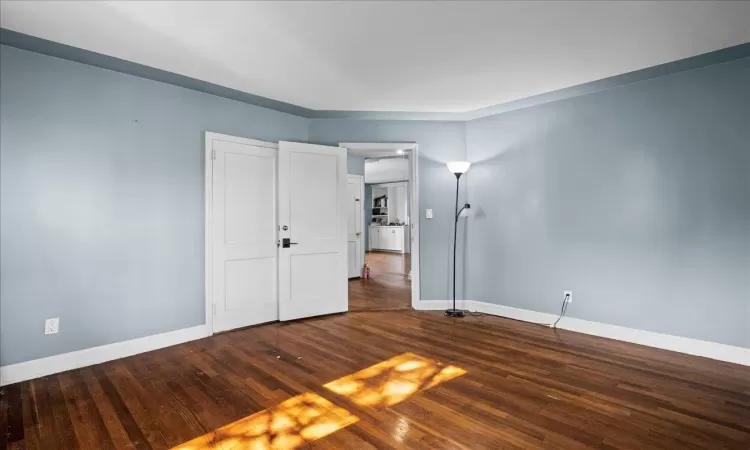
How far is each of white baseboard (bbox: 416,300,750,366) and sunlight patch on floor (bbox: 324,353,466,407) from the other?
179cm

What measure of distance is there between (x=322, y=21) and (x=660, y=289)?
3777 mm

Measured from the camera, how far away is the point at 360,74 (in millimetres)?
3488

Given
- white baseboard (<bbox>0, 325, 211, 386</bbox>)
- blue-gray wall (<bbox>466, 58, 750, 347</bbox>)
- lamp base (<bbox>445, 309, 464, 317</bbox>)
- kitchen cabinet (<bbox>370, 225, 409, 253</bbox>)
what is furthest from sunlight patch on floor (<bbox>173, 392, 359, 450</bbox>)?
kitchen cabinet (<bbox>370, 225, 409, 253</bbox>)

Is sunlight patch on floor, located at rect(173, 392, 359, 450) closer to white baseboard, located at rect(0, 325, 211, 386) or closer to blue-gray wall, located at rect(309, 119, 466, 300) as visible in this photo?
white baseboard, located at rect(0, 325, 211, 386)

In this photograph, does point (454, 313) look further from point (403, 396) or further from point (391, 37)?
point (391, 37)

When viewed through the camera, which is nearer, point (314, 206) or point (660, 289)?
point (660, 289)

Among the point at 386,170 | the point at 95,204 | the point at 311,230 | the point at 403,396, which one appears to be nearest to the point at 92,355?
the point at 95,204

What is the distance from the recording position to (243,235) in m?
4.16

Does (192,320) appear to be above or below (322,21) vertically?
below

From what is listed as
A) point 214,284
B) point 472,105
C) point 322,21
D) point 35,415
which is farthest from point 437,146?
point 35,415

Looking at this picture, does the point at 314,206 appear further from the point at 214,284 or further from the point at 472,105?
the point at 472,105

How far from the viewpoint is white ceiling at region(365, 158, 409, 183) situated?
11.1 metres

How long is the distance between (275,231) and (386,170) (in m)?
7.90

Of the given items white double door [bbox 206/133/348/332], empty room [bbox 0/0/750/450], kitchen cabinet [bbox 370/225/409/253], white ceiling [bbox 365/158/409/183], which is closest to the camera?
empty room [bbox 0/0/750/450]
